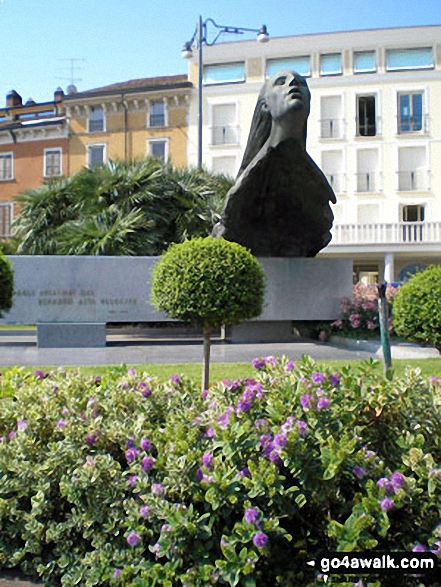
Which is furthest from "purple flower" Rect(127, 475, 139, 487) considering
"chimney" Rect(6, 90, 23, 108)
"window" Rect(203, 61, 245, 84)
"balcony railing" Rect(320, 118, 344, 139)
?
"chimney" Rect(6, 90, 23, 108)

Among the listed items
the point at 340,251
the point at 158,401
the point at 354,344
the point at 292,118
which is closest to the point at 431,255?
the point at 340,251

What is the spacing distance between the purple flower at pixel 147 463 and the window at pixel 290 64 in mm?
37202

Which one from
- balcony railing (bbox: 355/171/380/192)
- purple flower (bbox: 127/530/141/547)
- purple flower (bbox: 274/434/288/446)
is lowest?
purple flower (bbox: 127/530/141/547)

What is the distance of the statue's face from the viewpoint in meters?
10.6

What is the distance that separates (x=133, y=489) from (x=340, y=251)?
30.6 metres

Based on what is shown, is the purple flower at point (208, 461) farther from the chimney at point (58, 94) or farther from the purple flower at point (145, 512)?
the chimney at point (58, 94)

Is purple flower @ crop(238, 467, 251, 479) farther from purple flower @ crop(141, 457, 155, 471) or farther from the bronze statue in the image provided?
the bronze statue

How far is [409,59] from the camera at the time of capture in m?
36.2

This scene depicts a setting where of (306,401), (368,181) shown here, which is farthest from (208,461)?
(368,181)

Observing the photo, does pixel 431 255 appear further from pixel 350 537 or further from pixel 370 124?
pixel 350 537

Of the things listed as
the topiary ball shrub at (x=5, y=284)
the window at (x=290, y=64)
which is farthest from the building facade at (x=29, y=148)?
the topiary ball shrub at (x=5, y=284)

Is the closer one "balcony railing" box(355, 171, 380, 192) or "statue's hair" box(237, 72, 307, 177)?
"statue's hair" box(237, 72, 307, 177)

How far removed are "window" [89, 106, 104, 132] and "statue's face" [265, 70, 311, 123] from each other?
31.0m

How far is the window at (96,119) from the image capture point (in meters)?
40.0
